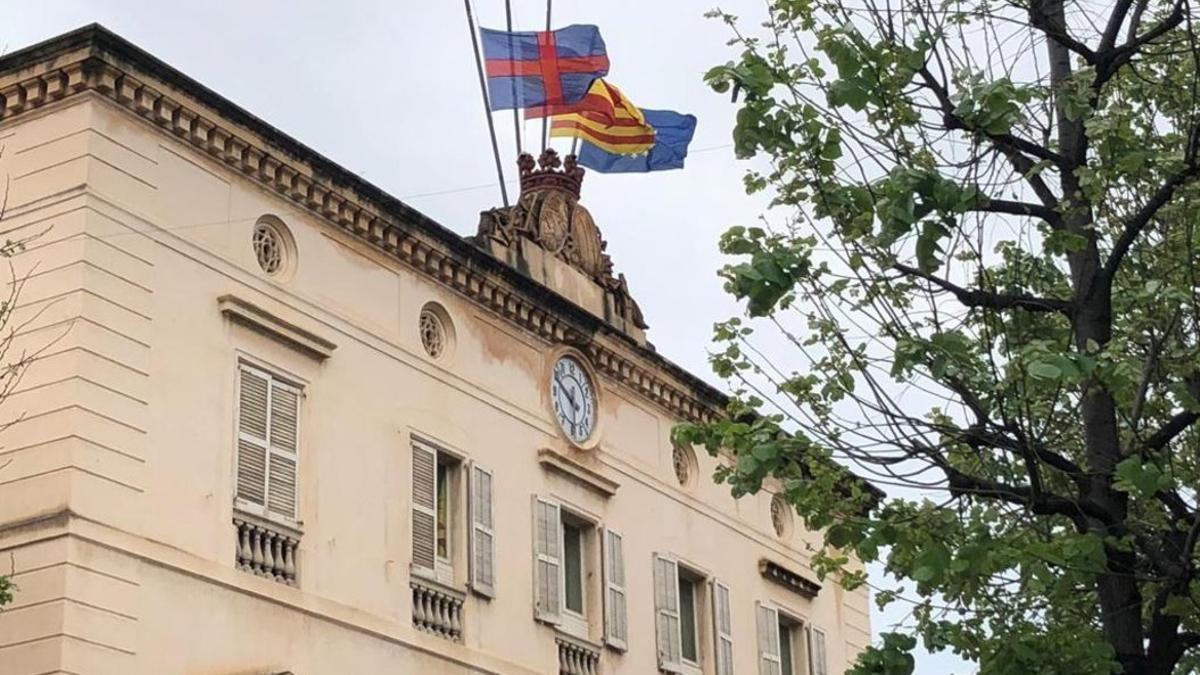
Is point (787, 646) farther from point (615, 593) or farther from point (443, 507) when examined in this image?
point (443, 507)

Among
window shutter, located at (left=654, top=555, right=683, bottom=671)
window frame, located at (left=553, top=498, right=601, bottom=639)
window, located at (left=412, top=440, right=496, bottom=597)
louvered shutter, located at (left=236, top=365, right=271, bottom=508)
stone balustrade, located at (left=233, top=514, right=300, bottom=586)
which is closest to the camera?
stone balustrade, located at (left=233, top=514, right=300, bottom=586)

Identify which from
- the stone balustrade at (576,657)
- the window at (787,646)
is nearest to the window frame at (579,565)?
the stone balustrade at (576,657)

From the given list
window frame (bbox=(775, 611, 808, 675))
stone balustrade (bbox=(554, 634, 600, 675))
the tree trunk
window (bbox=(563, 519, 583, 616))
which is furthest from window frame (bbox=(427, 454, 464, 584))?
the tree trunk

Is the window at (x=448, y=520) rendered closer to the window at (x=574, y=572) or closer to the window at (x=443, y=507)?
the window at (x=443, y=507)

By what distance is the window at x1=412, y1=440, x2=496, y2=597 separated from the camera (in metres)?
21.6

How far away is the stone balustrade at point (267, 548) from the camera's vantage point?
1902cm

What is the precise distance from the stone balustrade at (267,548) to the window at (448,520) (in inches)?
77.7

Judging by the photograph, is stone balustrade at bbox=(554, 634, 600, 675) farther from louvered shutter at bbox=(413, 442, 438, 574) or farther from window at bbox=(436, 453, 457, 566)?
louvered shutter at bbox=(413, 442, 438, 574)

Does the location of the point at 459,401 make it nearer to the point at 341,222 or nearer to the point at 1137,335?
the point at 341,222

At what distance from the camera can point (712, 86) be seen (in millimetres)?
12867

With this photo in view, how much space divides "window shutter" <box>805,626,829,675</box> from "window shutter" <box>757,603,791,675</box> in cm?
80

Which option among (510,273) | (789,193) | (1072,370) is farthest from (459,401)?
(1072,370)

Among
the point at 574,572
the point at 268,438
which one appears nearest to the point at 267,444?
the point at 268,438

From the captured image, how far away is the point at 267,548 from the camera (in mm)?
19312
